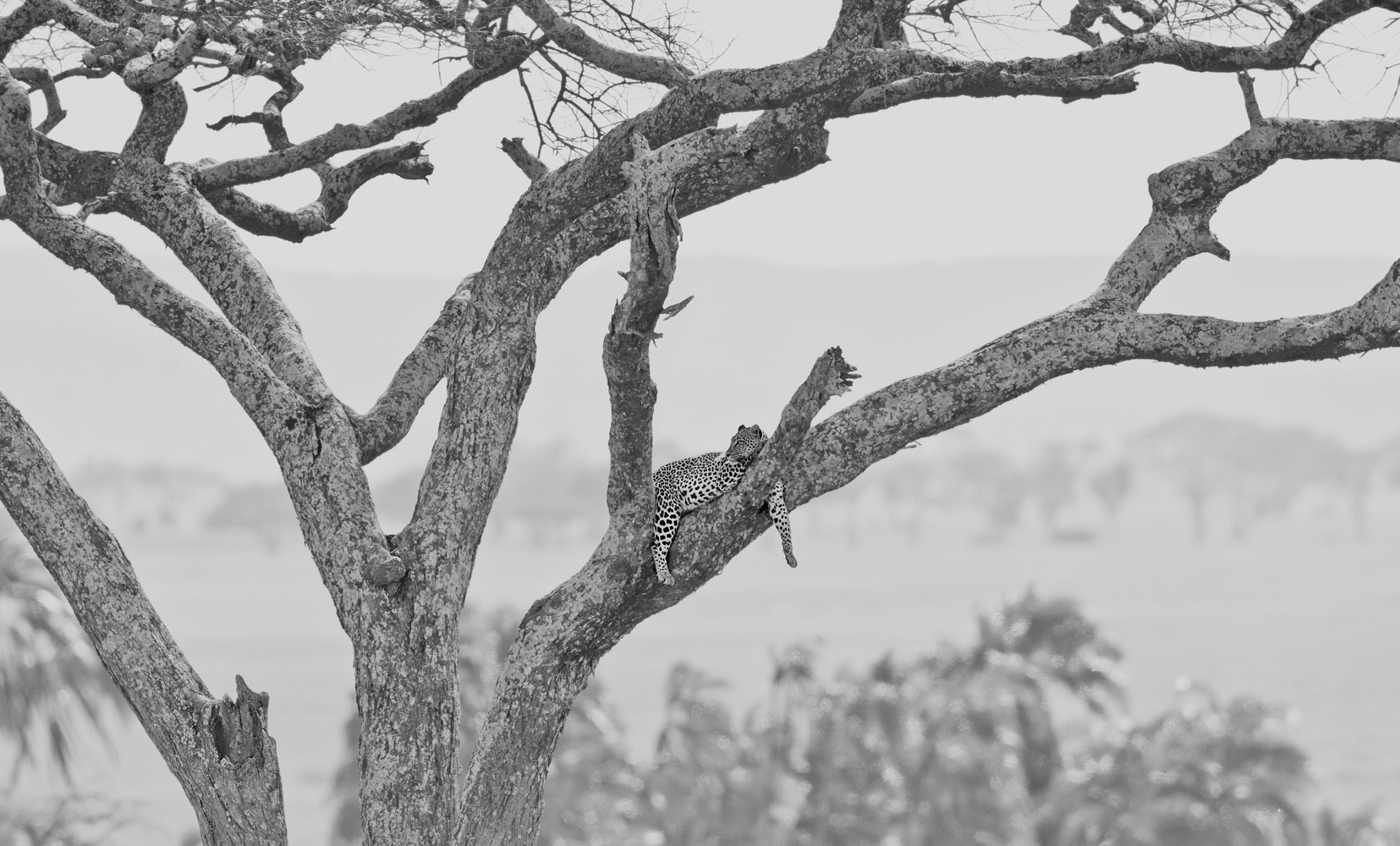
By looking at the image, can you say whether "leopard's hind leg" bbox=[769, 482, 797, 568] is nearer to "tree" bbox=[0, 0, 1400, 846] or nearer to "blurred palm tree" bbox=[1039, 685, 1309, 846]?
"tree" bbox=[0, 0, 1400, 846]

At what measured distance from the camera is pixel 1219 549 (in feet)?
269

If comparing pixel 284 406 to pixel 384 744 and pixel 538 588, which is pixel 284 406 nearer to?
pixel 384 744

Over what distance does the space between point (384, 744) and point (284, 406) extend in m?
1.20

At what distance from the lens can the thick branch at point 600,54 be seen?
559 cm

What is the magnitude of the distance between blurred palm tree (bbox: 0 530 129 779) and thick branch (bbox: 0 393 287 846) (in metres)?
12.2

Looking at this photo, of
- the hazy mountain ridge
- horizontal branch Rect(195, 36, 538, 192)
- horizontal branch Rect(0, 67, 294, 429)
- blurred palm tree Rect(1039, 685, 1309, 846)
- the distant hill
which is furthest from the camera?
the distant hill

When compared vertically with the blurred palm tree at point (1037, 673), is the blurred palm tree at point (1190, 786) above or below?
below

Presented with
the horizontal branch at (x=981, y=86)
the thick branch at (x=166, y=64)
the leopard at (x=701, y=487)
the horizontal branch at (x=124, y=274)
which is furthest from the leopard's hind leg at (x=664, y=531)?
the thick branch at (x=166, y=64)

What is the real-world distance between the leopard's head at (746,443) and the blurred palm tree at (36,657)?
12832mm

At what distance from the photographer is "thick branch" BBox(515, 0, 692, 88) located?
18.3 ft

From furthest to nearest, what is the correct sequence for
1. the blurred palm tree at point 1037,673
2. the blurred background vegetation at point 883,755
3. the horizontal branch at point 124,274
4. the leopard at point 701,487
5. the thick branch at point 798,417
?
the blurred palm tree at point 1037,673, the blurred background vegetation at point 883,755, the horizontal branch at point 124,274, the leopard at point 701,487, the thick branch at point 798,417

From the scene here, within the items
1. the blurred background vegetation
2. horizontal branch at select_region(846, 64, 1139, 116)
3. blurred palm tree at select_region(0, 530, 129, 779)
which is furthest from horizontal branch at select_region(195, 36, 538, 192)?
blurred palm tree at select_region(0, 530, 129, 779)

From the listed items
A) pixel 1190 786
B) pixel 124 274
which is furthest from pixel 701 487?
pixel 1190 786

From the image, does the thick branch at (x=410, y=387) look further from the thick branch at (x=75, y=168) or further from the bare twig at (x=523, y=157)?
the thick branch at (x=75, y=168)
